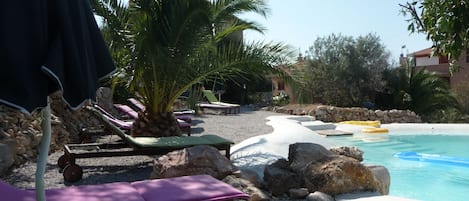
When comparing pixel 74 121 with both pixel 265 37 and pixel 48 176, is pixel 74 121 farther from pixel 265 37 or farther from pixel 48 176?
pixel 265 37

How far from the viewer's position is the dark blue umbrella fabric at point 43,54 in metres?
2.05

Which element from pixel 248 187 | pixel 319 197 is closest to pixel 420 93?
pixel 319 197

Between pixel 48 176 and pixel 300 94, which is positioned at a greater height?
pixel 300 94

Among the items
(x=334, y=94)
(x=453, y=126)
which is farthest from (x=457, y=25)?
(x=334, y=94)

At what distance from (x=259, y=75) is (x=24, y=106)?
22.6 ft

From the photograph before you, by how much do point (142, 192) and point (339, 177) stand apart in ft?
8.57

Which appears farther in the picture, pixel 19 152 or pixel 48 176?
pixel 19 152

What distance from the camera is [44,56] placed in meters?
2.20

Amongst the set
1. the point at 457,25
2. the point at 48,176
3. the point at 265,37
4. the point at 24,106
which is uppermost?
the point at 265,37

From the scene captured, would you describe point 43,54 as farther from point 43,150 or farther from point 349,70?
point 349,70

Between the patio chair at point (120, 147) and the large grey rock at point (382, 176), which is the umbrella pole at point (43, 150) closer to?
the patio chair at point (120, 147)

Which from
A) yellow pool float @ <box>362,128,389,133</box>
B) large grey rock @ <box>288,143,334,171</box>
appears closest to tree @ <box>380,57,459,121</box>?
yellow pool float @ <box>362,128,389,133</box>

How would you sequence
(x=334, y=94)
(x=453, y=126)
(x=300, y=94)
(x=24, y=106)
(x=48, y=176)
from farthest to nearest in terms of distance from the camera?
1. (x=334, y=94)
2. (x=453, y=126)
3. (x=300, y=94)
4. (x=48, y=176)
5. (x=24, y=106)

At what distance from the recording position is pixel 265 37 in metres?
8.59
